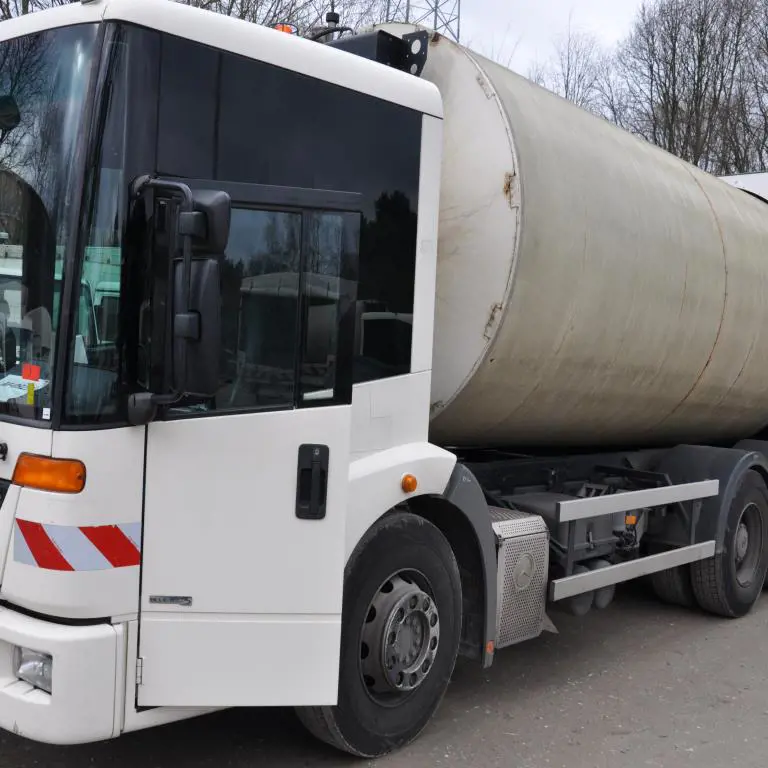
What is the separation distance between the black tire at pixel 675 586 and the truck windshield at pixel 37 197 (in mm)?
5244

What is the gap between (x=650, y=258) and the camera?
18.3 feet

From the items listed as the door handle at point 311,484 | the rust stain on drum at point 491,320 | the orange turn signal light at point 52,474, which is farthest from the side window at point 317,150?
the orange turn signal light at point 52,474

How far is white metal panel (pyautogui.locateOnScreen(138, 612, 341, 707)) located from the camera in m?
3.35

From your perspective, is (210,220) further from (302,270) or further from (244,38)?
(244,38)

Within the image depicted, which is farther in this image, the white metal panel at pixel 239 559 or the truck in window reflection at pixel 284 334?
the truck in window reflection at pixel 284 334

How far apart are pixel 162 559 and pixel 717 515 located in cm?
464

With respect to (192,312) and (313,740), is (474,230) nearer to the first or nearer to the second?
(192,312)

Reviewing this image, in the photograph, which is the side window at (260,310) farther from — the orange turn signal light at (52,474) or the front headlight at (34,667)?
the front headlight at (34,667)

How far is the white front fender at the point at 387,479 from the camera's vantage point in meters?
3.88

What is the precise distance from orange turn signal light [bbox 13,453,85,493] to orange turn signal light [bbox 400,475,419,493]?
1.49m

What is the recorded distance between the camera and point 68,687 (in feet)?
10.3

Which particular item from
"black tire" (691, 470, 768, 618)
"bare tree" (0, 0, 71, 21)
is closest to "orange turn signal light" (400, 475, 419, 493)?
"black tire" (691, 470, 768, 618)

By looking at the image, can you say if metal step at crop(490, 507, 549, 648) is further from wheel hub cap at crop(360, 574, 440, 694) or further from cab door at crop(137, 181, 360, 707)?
cab door at crop(137, 181, 360, 707)

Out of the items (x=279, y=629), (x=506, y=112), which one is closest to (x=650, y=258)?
(x=506, y=112)
